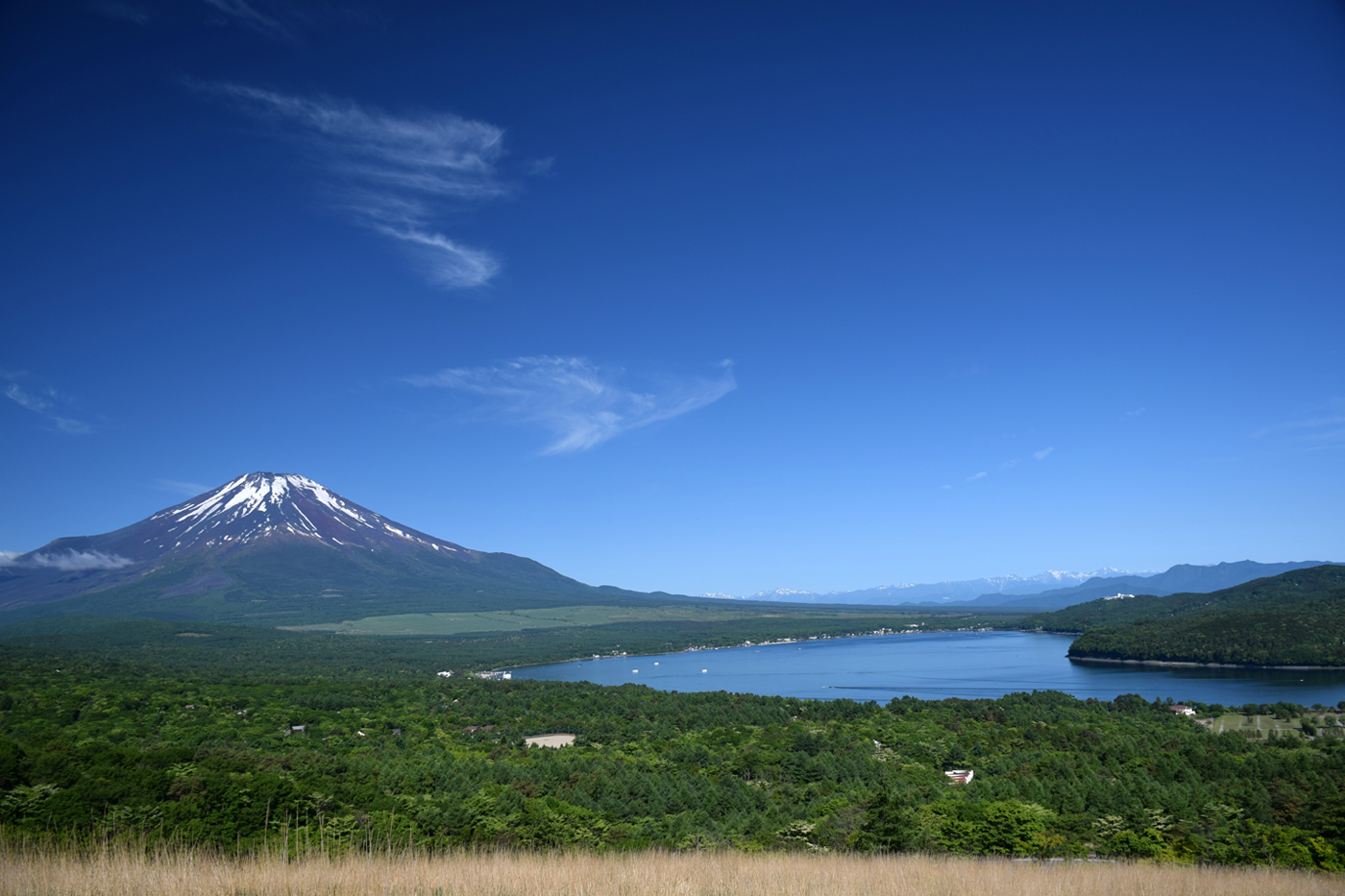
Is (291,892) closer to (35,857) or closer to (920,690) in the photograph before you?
(35,857)

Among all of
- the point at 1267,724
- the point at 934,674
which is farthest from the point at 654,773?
the point at 934,674

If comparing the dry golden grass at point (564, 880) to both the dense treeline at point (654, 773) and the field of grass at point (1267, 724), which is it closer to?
the dense treeline at point (654, 773)

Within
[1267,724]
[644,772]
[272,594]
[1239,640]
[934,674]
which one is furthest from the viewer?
[272,594]

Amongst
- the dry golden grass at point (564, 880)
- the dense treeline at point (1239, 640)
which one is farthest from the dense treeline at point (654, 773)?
the dense treeline at point (1239, 640)

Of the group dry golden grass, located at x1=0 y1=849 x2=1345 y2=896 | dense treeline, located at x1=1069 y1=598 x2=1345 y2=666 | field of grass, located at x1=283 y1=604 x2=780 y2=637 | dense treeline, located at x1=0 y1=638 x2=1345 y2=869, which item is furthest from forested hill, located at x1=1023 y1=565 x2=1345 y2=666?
field of grass, located at x1=283 y1=604 x2=780 y2=637

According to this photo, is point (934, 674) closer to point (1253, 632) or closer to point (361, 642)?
point (1253, 632)

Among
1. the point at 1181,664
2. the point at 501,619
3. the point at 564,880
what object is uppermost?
the point at 564,880
